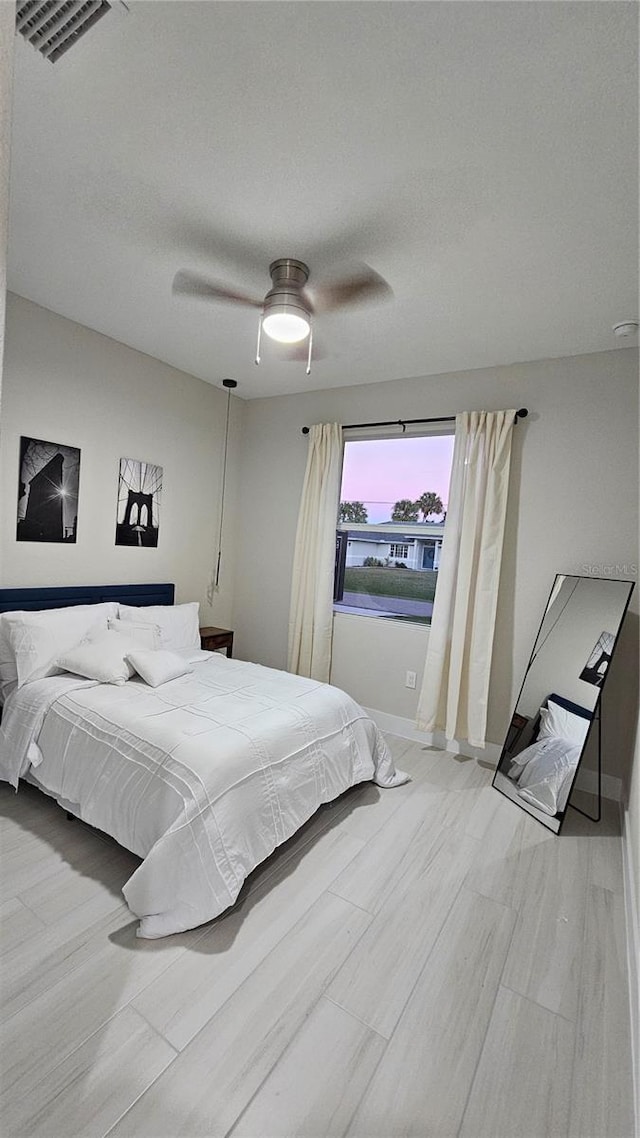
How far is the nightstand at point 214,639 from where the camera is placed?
3.89 meters

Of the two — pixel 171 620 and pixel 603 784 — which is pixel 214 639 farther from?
pixel 603 784

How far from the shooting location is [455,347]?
302 centimetres

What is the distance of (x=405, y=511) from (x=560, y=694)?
170 centimetres

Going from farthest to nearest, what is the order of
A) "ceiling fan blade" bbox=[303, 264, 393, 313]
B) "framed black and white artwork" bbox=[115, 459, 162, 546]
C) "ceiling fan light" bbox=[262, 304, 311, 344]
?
"framed black and white artwork" bbox=[115, 459, 162, 546] < "ceiling fan blade" bbox=[303, 264, 393, 313] < "ceiling fan light" bbox=[262, 304, 311, 344]

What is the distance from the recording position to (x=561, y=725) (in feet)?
9.07

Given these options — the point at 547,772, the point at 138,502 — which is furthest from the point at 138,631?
the point at 547,772

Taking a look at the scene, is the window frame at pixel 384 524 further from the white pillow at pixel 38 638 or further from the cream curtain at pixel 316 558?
the white pillow at pixel 38 638

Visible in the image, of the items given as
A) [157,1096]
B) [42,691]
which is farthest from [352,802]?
[42,691]

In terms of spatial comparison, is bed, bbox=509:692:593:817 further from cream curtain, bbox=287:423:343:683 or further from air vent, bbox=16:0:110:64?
air vent, bbox=16:0:110:64

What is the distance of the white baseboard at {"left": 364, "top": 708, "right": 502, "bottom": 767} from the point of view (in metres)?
3.30

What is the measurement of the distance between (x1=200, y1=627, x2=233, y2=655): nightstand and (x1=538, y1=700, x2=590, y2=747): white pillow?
8.01ft

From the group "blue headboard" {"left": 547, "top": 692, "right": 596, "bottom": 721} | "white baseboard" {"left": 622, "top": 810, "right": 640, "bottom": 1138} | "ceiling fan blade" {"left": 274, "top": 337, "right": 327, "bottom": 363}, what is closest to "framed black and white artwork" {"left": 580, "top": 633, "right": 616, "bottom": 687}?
"blue headboard" {"left": 547, "top": 692, "right": 596, "bottom": 721}

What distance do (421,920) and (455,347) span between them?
3.02m

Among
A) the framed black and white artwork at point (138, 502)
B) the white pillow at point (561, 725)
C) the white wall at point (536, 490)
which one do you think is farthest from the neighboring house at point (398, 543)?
the framed black and white artwork at point (138, 502)
